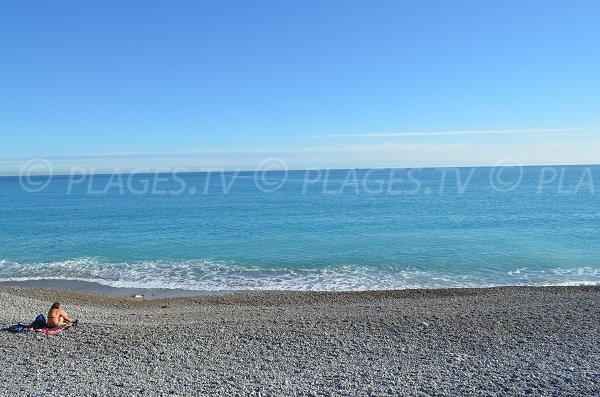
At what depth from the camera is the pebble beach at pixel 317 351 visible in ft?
27.0

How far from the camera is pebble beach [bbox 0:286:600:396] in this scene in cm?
822

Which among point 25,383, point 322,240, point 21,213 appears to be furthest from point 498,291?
point 21,213

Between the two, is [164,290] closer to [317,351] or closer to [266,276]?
[266,276]

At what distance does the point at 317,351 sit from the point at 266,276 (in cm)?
1249

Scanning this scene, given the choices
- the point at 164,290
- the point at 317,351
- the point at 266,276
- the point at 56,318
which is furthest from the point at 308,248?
the point at 317,351

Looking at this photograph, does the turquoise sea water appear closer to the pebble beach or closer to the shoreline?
the shoreline

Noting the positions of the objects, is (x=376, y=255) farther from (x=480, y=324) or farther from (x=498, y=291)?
(x=480, y=324)

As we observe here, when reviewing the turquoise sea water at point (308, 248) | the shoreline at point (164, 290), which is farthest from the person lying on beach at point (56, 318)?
the turquoise sea water at point (308, 248)

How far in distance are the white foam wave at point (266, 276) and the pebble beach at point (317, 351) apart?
4.84 meters

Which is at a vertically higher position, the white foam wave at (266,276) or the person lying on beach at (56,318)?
the person lying on beach at (56,318)

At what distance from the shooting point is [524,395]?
778 centimetres

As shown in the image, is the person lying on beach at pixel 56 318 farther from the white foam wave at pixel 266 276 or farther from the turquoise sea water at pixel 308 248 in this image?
the turquoise sea water at pixel 308 248

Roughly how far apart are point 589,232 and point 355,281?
21.7 meters

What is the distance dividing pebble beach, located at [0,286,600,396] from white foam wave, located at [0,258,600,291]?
4.84m
